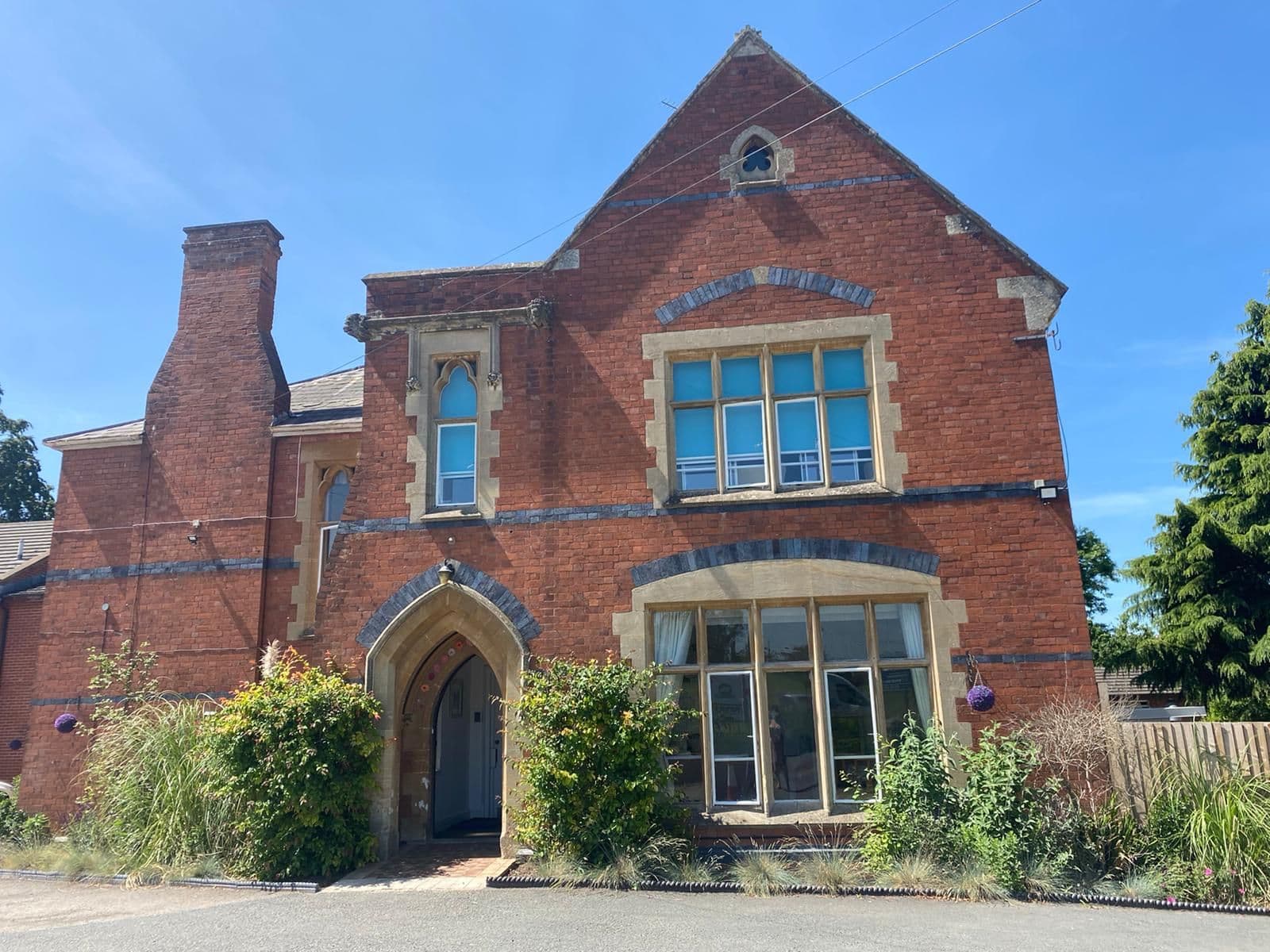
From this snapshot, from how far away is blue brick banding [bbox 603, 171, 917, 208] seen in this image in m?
11.2

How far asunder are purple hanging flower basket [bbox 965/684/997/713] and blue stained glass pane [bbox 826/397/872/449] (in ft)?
9.59

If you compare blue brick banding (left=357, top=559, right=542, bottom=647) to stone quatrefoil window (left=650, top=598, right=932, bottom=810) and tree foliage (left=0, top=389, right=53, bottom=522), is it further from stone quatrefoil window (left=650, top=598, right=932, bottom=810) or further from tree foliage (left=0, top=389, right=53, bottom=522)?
tree foliage (left=0, top=389, right=53, bottom=522)

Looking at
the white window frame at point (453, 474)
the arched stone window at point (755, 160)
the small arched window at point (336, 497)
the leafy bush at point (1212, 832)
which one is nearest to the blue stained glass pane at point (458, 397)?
the white window frame at point (453, 474)

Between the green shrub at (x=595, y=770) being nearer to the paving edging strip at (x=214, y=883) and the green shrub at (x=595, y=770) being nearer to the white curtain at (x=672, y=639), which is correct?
the white curtain at (x=672, y=639)

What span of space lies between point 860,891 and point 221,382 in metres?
11.4

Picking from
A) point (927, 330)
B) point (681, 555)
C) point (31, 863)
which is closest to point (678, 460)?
point (681, 555)

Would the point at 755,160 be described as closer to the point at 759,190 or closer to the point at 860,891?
the point at 759,190

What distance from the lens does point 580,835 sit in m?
9.05

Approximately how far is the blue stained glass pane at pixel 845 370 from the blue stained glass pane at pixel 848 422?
18cm

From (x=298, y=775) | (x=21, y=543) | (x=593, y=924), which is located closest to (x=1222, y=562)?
(x=593, y=924)

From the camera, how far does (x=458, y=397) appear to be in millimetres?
11508

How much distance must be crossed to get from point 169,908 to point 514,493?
532 centimetres

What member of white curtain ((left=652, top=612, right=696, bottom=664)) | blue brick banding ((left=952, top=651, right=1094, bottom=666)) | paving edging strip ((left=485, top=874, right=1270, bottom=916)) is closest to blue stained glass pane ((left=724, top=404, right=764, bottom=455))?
white curtain ((left=652, top=612, right=696, bottom=664))

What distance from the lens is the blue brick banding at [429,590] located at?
34.7 ft
